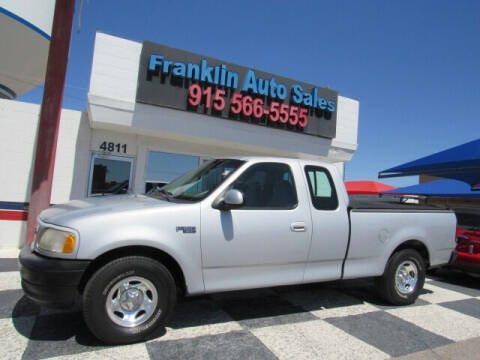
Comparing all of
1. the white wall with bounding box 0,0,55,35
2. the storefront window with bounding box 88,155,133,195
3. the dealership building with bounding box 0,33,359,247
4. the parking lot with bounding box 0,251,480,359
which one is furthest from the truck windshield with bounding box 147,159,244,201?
the white wall with bounding box 0,0,55,35

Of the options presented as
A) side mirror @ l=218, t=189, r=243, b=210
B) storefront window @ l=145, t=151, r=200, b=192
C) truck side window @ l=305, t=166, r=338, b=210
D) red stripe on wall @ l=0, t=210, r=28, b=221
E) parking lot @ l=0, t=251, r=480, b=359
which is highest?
storefront window @ l=145, t=151, r=200, b=192

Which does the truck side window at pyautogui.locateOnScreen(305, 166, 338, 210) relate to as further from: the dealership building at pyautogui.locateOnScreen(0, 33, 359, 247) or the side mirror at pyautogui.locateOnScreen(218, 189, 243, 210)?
the dealership building at pyautogui.locateOnScreen(0, 33, 359, 247)

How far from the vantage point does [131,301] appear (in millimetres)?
3359

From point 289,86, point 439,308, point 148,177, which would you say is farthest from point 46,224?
A: point 289,86

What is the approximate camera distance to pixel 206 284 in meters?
3.68

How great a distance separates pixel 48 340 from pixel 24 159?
6.05 m

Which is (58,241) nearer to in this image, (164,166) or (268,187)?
(268,187)

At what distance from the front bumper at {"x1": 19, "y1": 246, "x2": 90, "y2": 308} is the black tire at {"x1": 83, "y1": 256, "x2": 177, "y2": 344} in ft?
0.41

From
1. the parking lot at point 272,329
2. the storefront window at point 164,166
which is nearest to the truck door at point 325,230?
the parking lot at point 272,329

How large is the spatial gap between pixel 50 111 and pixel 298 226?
605cm

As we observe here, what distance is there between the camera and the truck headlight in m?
3.14

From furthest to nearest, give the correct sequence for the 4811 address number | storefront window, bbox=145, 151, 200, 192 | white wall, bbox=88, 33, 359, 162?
storefront window, bbox=145, 151, 200, 192 → the 4811 address number → white wall, bbox=88, 33, 359, 162

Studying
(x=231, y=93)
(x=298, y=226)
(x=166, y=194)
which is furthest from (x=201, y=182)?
(x=231, y=93)

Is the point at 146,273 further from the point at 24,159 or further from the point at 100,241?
the point at 24,159
